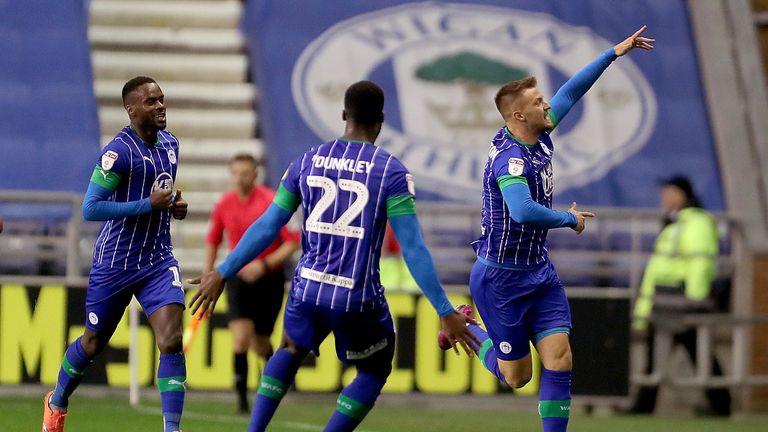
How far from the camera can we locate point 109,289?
920 centimetres

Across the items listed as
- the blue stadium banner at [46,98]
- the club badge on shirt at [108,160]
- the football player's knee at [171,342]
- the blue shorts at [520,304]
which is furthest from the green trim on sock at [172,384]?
the blue stadium banner at [46,98]

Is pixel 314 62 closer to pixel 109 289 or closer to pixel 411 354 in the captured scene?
pixel 411 354

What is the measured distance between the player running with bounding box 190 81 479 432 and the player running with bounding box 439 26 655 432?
2.92ft

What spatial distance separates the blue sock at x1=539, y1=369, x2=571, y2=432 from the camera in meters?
8.75

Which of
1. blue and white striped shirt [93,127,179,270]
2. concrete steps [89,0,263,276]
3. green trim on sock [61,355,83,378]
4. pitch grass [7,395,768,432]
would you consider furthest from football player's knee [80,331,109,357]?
concrete steps [89,0,263,276]

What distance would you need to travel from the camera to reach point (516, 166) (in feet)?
28.1

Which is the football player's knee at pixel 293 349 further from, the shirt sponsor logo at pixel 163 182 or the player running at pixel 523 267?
the shirt sponsor logo at pixel 163 182

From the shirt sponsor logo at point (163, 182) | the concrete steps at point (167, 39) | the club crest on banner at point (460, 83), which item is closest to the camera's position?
the shirt sponsor logo at point (163, 182)

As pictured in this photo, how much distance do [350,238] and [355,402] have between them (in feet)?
2.93

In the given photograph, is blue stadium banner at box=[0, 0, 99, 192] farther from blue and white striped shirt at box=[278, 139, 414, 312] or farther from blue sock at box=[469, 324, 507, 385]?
blue and white striped shirt at box=[278, 139, 414, 312]

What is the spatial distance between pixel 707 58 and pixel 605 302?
6.27 metres

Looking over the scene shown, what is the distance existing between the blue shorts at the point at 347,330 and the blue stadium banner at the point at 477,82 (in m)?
9.93

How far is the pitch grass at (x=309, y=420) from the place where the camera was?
11914 mm

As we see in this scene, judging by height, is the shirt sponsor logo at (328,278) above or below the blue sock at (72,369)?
above
